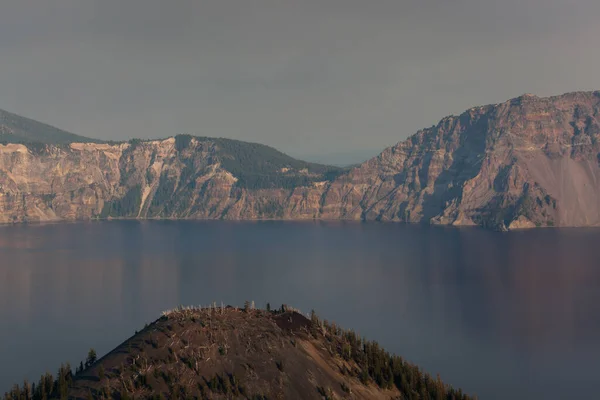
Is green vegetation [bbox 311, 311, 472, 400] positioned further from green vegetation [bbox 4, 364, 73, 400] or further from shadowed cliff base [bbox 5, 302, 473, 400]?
green vegetation [bbox 4, 364, 73, 400]

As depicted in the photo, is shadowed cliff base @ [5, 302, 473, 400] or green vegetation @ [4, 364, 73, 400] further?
green vegetation @ [4, 364, 73, 400]

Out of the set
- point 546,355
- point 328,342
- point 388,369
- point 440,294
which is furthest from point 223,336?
point 440,294

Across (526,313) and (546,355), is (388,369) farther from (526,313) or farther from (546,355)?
(526,313)

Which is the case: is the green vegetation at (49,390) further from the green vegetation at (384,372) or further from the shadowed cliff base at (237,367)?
the green vegetation at (384,372)

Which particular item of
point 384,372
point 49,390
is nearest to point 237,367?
point 384,372

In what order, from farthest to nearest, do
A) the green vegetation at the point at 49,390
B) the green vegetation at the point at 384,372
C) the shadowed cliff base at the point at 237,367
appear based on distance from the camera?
the green vegetation at the point at 384,372 → the green vegetation at the point at 49,390 → the shadowed cliff base at the point at 237,367

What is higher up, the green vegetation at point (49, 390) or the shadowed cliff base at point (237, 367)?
the shadowed cliff base at point (237, 367)

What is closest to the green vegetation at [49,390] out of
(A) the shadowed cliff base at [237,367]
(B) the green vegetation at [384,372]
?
(A) the shadowed cliff base at [237,367]

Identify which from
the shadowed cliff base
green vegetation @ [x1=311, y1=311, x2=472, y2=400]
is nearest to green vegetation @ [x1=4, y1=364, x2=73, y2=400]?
the shadowed cliff base

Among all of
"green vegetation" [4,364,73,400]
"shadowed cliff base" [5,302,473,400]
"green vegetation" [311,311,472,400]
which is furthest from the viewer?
"green vegetation" [311,311,472,400]
